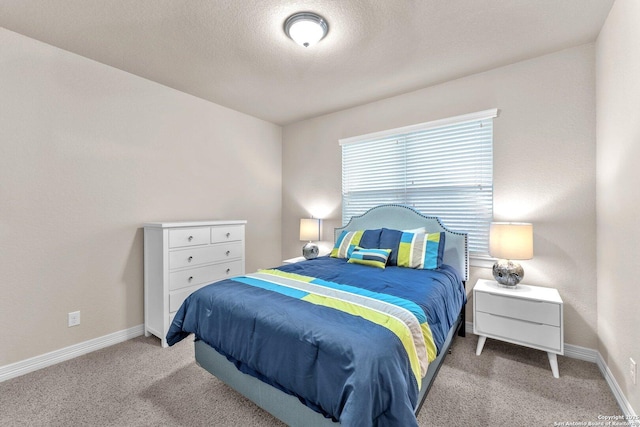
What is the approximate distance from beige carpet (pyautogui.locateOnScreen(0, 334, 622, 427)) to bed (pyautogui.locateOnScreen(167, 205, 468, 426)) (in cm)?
17

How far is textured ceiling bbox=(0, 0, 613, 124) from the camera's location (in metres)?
1.90

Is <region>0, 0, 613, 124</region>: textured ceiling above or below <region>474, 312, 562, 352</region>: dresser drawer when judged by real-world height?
above

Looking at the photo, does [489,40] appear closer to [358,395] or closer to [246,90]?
[246,90]

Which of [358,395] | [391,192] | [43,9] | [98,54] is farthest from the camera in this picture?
[391,192]

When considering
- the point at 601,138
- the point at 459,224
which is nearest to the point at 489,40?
the point at 601,138

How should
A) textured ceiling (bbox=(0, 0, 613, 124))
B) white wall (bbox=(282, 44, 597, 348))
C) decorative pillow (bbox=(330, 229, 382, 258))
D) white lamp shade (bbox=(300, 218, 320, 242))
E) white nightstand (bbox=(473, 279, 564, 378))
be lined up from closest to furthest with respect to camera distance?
textured ceiling (bbox=(0, 0, 613, 124)), white nightstand (bbox=(473, 279, 564, 378)), white wall (bbox=(282, 44, 597, 348)), decorative pillow (bbox=(330, 229, 382, 258)), white lamp shade (bbox=(300, 218, 320, 242))

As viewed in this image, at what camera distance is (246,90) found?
10.4 ft

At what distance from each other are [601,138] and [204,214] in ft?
12.7

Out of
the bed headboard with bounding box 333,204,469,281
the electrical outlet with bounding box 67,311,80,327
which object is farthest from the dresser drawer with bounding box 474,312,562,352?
the electrical outlet with bounding box 67,311,80,327

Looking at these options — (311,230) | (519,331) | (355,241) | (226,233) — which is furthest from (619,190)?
(226,233)

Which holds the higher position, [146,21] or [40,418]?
[146,21]

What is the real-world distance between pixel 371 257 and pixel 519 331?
1276 millimetres

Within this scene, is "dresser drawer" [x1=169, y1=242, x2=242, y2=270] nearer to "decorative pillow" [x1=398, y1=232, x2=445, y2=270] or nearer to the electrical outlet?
the electrical outlet

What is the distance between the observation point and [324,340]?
1.28 m
